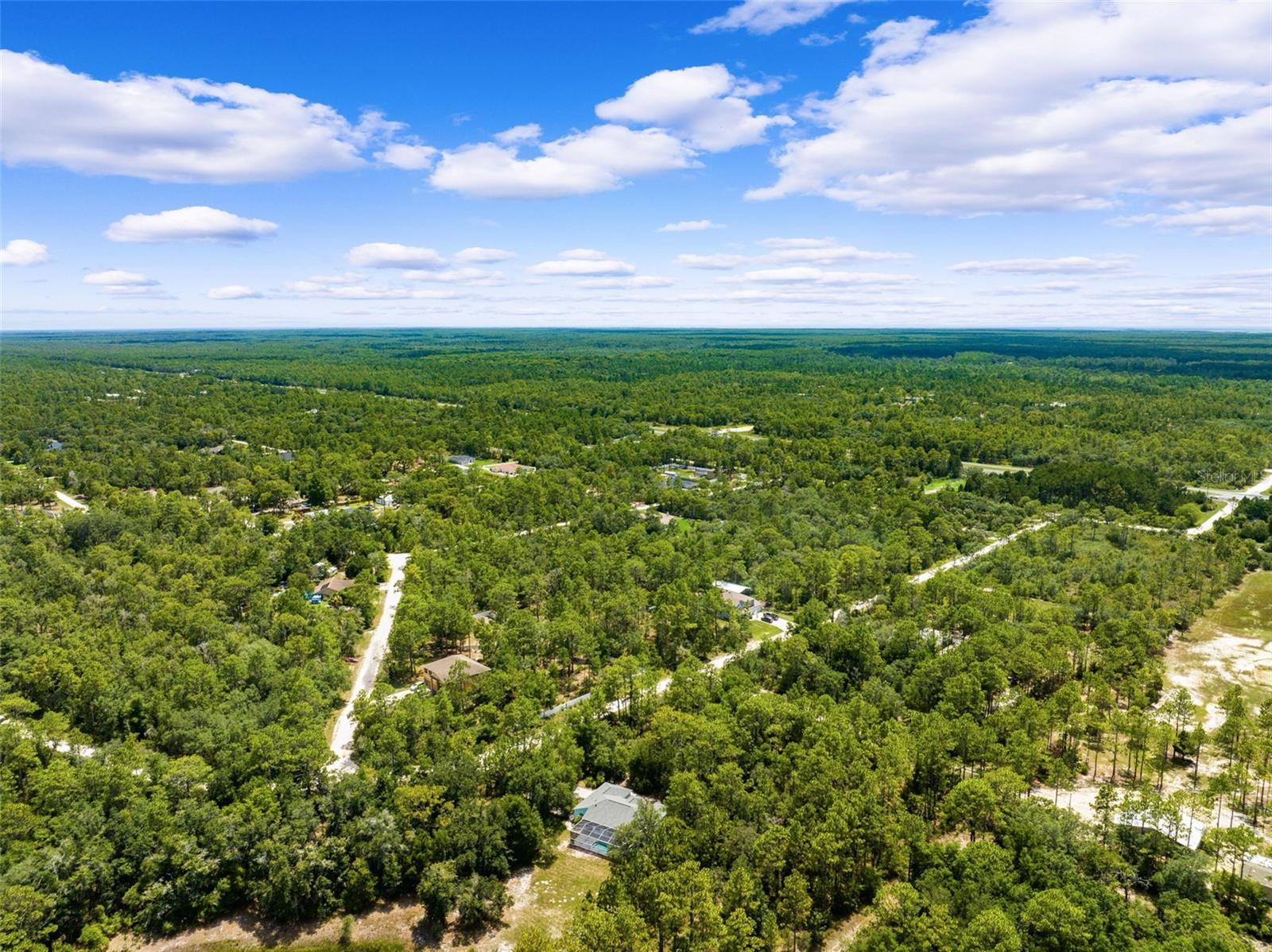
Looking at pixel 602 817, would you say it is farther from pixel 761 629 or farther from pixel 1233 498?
pixel 1233 498

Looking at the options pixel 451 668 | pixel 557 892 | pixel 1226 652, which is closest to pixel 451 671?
pixel 451 668

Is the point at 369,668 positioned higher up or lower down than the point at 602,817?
higher up

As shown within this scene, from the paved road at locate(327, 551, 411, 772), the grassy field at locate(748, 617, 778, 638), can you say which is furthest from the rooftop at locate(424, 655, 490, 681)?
the grassy field at locate(748, 617, 778, 638)

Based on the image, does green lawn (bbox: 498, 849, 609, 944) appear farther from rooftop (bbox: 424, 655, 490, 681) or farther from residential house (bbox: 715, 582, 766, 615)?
residential house (bbox: 715, 582, 766, 615)

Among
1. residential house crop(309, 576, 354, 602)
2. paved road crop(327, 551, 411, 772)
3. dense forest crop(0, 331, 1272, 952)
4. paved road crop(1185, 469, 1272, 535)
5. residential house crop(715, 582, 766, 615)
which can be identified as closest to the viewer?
dense forest crop(0, 331, 1272, 952)

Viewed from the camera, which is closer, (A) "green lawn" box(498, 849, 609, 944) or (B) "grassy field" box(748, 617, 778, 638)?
(A) "green lawn" box(498, 849, 609, 944)

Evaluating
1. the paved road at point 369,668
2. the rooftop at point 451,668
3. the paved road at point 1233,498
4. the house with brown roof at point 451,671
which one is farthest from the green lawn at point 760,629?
the paved road at point 1233,498

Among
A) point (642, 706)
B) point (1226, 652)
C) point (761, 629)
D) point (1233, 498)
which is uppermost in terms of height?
point (1233, 498)
